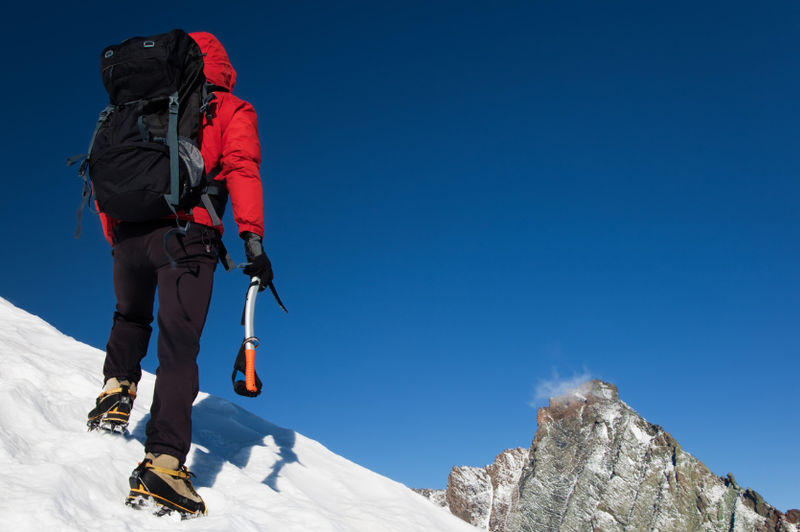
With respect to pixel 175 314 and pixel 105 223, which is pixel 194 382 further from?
pixel 105 223

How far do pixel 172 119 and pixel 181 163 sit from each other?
1.03ft

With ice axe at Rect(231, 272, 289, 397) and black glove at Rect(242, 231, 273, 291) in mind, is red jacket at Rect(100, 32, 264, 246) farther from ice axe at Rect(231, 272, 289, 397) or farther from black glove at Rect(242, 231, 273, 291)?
ice axe at Rect(231, 272, 289, 397)

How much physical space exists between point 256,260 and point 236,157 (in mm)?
774

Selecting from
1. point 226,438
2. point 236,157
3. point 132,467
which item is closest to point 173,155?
point 236,157

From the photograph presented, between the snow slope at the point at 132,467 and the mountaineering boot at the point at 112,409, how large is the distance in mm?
120

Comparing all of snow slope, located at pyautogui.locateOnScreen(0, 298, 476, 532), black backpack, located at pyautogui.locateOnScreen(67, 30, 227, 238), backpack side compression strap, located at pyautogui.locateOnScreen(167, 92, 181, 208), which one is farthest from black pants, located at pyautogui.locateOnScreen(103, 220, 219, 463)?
snow slope, located at pyautogui.locateOnScreen(0, 298, 476, 532)

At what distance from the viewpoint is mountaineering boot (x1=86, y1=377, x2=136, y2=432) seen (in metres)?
3.91

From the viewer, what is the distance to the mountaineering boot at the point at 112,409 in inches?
154

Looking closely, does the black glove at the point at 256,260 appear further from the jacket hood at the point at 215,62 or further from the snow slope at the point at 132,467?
the snow slope at the point at 132,467

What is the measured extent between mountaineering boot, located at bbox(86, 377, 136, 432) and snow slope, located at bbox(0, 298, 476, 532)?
4.7 inches

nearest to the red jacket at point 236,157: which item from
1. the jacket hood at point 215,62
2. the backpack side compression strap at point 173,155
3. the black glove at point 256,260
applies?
the black glove at point 256,260

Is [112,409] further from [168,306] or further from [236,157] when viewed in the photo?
[236,157]

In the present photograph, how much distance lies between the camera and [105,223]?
3979mm

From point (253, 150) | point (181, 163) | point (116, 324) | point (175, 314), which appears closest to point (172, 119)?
point (181, 163)
